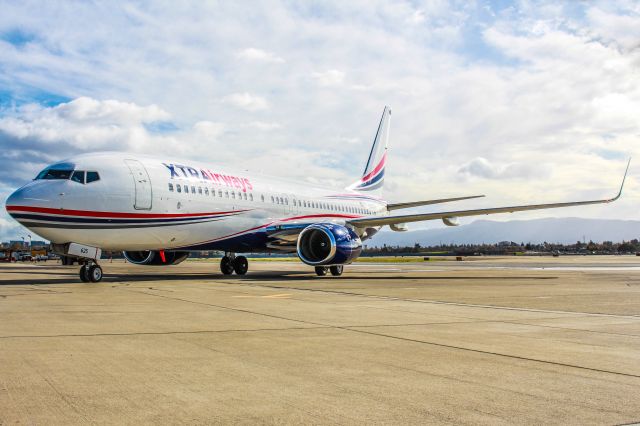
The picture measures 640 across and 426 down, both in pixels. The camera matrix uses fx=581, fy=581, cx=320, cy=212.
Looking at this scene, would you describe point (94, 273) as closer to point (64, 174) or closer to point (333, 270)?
point (64, 174)

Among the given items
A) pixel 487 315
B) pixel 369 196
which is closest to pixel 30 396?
pixel 487 315

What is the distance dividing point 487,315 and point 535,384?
17.2ft

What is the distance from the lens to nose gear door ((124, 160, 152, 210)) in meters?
18.6

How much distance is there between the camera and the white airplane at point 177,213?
56.0ft

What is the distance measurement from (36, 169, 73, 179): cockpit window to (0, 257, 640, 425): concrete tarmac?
7.97 m

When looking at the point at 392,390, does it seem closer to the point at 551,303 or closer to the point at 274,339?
the point at 274,339

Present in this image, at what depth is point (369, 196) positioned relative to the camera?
115 feet

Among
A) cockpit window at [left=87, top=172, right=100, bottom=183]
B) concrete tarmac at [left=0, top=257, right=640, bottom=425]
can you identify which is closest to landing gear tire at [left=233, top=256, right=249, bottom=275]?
cockpit window at [left=87, top=172, right=100, bottom=183]

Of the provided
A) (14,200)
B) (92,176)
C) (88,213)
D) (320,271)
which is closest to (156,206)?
(92,176)

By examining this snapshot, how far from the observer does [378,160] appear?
121 feet

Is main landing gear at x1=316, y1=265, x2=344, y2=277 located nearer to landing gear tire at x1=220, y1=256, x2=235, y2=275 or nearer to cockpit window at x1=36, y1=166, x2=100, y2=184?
landing gear tire at x1=220, y1=256, x2=235, y2=275

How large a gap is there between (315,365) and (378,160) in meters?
32.0

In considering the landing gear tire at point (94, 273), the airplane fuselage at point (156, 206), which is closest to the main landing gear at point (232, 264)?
the airplane fuselage at point (156, 206)

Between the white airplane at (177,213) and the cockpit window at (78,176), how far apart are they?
0.09 ft
